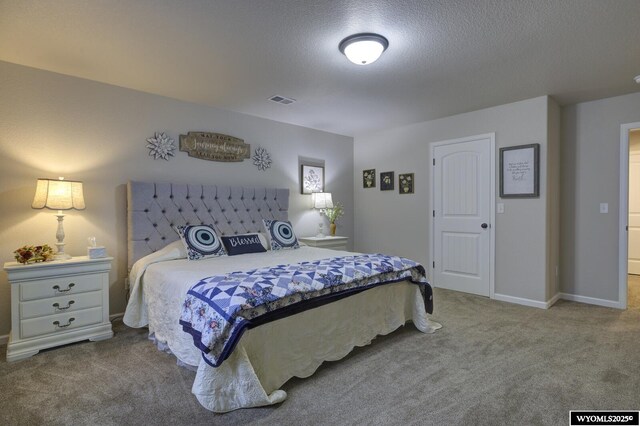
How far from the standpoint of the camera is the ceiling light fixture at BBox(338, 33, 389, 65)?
2301 mm

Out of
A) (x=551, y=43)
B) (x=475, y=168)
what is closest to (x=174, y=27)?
(x=551, y=43)

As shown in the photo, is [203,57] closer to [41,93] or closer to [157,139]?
[157,139]

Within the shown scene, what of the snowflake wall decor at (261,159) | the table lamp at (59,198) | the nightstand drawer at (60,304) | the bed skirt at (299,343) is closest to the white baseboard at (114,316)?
the nightstand drawer at (60,304)

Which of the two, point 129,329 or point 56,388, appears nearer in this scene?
point 56,388

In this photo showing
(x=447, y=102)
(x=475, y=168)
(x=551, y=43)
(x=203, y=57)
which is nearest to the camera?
(x=551, y=43)

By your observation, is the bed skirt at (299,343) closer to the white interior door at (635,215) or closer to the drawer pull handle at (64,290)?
the drawer pull handle at (64,290)

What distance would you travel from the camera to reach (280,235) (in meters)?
3.90

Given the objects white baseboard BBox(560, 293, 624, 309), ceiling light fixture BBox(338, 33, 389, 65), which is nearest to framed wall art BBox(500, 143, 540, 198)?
white baseboard BBox(560, 293, 624, 309)

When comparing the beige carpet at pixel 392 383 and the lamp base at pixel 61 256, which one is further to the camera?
the lamp base at pixel 61 256

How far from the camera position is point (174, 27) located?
7.27 ft

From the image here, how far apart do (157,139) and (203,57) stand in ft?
4.19

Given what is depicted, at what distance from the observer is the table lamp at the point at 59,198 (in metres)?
2.71

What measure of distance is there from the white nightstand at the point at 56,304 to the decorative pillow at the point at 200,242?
67cm

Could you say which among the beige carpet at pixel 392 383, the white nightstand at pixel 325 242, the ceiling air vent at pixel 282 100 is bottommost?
the beige carpet at pixel 392 383
